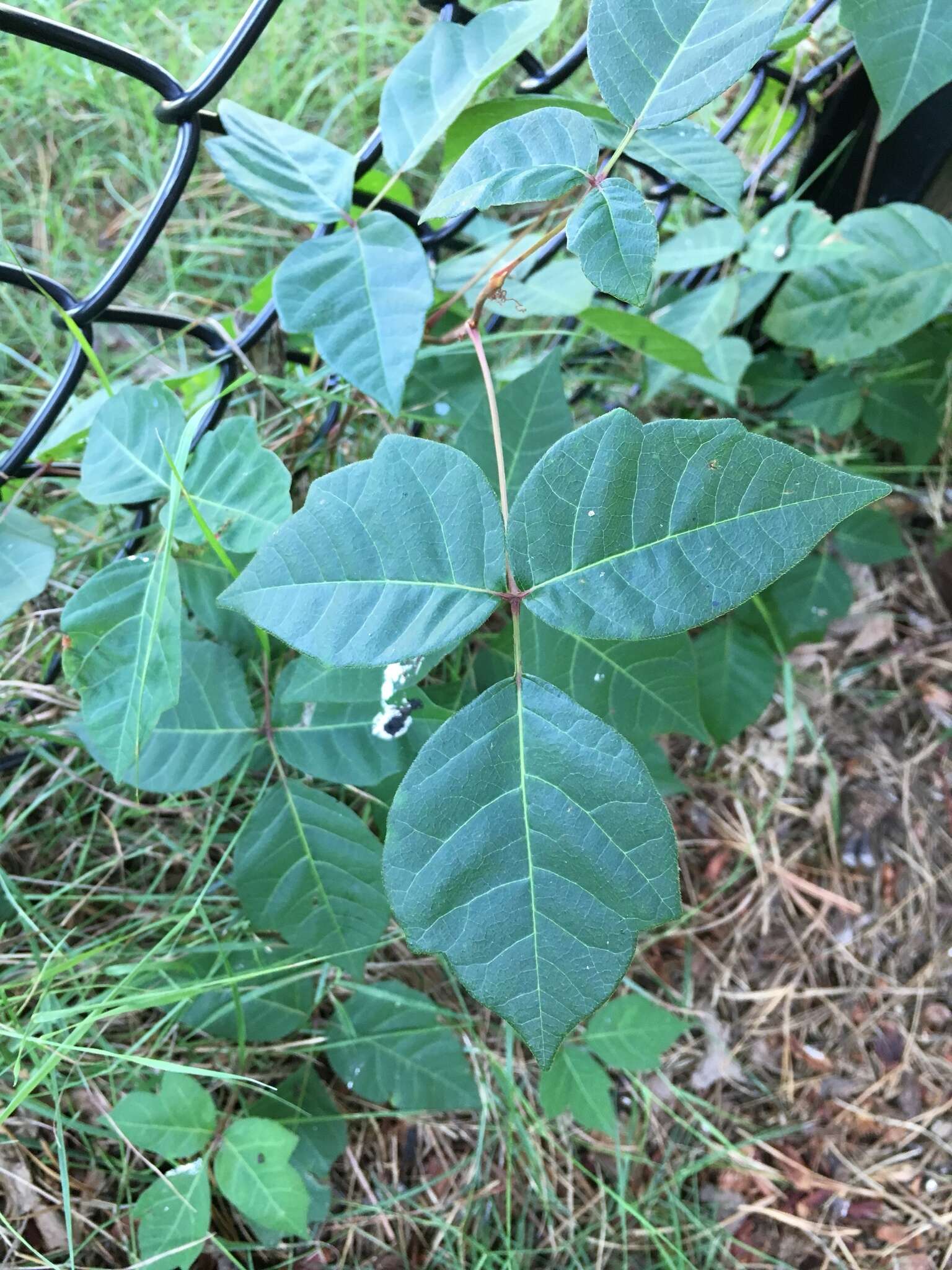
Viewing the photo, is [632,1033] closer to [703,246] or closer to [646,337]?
[646,337]

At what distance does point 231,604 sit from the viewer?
2.19 feet

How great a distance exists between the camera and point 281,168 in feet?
2.81

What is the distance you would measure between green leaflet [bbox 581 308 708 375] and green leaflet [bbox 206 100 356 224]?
325mm

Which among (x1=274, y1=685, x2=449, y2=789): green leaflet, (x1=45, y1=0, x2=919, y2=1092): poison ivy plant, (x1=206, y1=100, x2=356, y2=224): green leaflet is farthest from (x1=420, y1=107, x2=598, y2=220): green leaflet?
(x1=274, y1=685, x2=449, y2=789): green leaflet

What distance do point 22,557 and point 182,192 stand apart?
1.41ft

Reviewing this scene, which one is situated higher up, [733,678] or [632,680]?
[632,680]

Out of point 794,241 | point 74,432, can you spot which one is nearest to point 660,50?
point 794,241

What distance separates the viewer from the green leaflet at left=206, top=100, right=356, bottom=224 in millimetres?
842

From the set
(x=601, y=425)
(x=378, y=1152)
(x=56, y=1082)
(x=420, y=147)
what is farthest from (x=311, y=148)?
(x=378, y=1152)

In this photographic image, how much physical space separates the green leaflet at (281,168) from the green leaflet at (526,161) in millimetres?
229

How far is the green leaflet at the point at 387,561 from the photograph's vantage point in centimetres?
66

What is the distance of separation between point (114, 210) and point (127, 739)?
1.14m

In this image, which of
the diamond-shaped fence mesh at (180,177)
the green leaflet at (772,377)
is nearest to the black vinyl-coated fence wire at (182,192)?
the diamond-shaped fence mesh at (180,177)

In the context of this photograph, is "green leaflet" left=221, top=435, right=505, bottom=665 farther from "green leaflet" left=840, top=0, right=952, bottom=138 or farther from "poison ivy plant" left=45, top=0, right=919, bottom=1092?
"green leaflet" left=840, top=0, right=952, bottom=138
